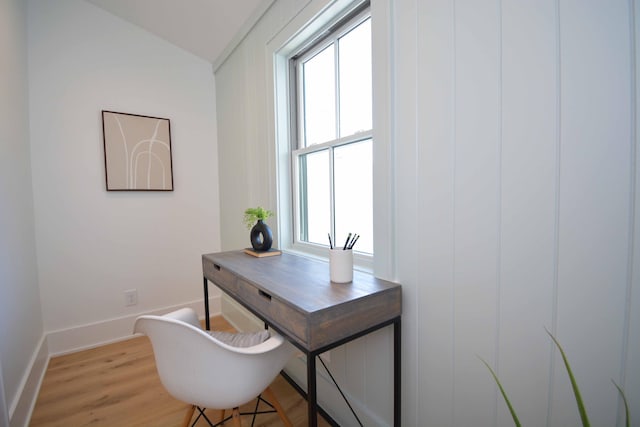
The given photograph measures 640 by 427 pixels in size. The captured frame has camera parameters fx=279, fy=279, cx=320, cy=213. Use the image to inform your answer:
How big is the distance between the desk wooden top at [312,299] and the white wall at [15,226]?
3.74 feet

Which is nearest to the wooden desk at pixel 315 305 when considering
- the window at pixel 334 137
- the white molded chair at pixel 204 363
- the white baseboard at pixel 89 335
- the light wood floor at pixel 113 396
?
the white molded chair at pixel 204 363

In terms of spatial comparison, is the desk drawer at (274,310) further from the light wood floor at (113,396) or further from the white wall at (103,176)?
the white wall at (103,176)

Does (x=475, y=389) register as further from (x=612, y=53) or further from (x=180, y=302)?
(x=180, y=302)

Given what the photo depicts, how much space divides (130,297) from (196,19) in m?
2.44

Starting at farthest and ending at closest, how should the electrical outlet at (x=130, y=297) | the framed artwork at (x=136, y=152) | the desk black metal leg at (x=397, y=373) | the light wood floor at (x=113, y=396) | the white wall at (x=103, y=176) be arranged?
the electrical outlet at (x=130, y=297) < the framed artwork at (x=136, y=152) < the white wall at (x=103, y=176) < the light wood floor at (x=113, y=396) < the desk black metal leg at (x=397, y=373)

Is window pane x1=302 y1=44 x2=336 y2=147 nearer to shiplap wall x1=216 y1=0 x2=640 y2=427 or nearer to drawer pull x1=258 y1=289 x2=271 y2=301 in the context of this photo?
shiplap wall x1=216 y1=0 x2=640 y2=427

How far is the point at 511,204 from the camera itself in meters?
0.82

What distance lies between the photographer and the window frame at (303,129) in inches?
56.8

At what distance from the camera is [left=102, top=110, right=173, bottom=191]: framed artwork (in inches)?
92.6

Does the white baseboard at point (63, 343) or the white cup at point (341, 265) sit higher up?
the white cup at point (341, 265)

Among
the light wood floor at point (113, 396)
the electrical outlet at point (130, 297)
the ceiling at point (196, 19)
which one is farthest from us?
the electrical outlet at point (130, 297)

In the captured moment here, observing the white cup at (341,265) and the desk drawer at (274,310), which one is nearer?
the desk drawer at (274,310)

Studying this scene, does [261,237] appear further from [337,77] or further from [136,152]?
[136,152]

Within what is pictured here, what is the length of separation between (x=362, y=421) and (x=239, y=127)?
7.33ft
